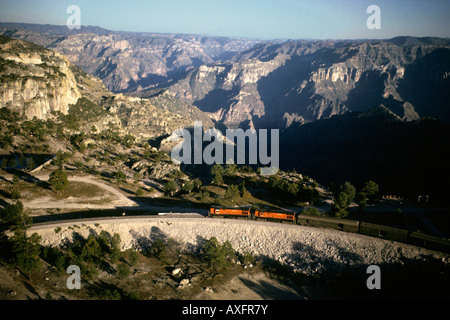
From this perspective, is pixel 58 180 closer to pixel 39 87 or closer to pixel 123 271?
pixel 123 271

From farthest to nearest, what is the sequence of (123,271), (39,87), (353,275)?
(39,87)
(353,275)
(123,271)

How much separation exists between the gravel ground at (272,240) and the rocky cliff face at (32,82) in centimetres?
9899

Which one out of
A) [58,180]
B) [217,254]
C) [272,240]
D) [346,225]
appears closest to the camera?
[217,254]

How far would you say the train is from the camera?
175 ft

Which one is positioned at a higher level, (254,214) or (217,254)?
(254,214)

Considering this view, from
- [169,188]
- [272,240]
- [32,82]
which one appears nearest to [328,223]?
[272,240]

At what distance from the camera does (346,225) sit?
59844 mm

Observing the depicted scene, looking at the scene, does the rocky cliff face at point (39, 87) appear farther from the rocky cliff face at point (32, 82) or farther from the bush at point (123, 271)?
the bush at point (123, 271)

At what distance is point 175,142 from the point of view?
192 metres

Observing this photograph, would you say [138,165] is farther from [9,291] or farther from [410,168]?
[410,168]

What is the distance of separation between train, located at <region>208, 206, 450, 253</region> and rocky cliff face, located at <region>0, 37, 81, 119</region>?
117 metres

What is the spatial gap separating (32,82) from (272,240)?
444 feet

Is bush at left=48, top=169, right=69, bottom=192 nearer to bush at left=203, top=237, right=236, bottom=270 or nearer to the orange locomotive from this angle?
the orange locomotive
